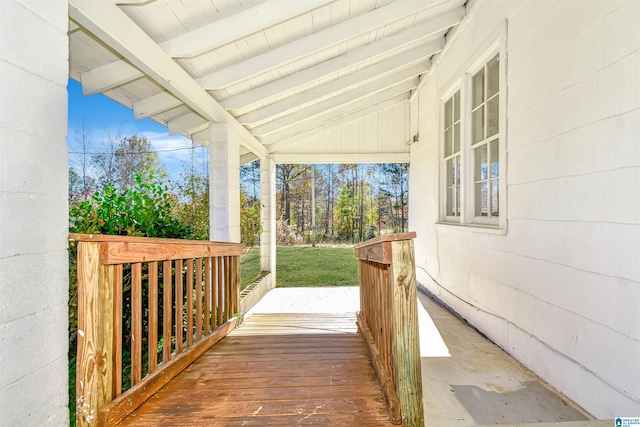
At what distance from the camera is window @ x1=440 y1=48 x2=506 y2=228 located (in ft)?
10.5

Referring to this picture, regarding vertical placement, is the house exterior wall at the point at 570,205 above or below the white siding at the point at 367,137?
below

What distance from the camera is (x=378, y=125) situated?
6441 millimetres

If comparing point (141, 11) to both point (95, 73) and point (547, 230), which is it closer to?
point (95, 73)

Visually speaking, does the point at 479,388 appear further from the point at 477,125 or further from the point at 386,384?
the point at 477,125

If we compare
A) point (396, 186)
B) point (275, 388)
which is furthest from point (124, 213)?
point (396, 186)

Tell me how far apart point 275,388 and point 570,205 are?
2008mm

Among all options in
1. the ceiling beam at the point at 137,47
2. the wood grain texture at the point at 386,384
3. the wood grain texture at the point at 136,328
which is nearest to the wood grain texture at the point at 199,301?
the wood grain texture at the point at 136,328

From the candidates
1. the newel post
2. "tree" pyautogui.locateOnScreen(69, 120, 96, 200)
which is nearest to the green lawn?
"tree" pyautogui.locateOnScreen(69, 120, 96, 200)

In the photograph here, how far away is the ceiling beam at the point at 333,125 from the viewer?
6234mm

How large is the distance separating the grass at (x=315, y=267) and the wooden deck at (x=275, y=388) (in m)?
5.13

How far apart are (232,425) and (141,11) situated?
2.30 meters

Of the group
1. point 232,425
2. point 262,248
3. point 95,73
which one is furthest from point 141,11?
point 262,248

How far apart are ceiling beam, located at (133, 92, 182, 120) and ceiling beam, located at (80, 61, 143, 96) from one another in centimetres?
70

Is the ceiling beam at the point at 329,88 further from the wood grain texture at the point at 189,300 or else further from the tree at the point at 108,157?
the tree at the point at 108,157
